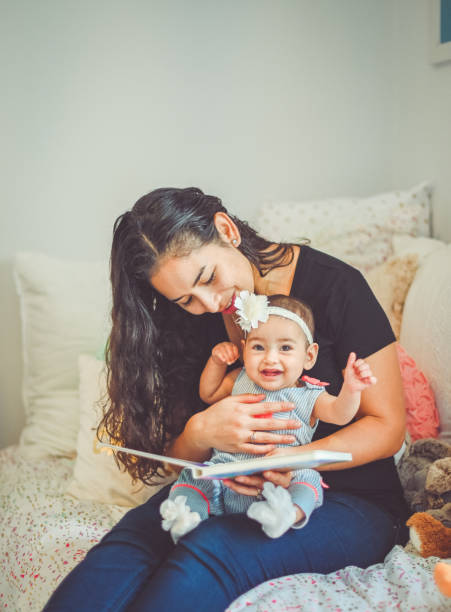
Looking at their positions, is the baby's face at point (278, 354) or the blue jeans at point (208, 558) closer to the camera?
the blue jeans at point (208, 558)

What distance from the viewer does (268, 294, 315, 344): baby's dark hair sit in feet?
4.01

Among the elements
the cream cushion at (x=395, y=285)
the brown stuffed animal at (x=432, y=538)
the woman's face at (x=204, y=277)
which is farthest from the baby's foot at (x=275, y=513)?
the cream cushion at (x=395, y=285)

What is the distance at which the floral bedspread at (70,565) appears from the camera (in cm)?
99

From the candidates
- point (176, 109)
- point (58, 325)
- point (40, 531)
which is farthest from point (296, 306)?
point (176, 109)

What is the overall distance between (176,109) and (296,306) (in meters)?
1.25

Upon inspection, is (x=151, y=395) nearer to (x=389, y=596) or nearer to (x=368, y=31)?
(x=389, y=596)

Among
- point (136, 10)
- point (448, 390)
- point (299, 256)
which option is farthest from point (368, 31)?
point (448, 390)

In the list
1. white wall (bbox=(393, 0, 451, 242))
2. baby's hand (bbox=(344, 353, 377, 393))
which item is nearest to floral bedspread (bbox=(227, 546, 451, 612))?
baby's hand (bbox=(344, 353, 377, 393))

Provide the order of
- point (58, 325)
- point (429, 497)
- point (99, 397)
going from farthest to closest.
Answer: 1. point (58, 325)
2. point (99, 397)
3. point (429, 497)

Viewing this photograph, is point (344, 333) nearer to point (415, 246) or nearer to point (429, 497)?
point (429, 497)

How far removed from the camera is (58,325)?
1999 millimetres

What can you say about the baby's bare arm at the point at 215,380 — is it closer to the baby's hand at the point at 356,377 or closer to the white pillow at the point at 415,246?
the baby's hand at the point at 356,377

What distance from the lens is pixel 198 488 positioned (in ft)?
3.83

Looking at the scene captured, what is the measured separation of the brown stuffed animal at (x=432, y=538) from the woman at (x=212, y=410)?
0.26 ft
